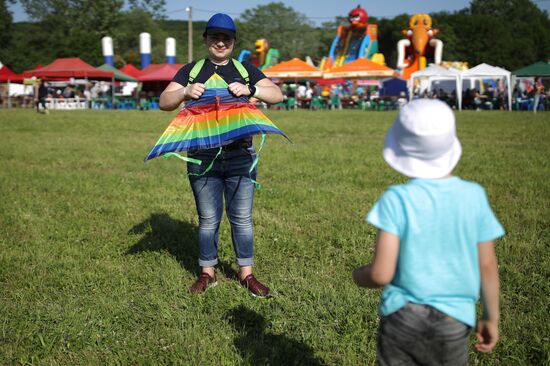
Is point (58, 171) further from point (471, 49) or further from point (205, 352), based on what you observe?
point (471, 49)

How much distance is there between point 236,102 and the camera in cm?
377

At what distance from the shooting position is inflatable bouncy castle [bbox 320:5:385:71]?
1651 inches

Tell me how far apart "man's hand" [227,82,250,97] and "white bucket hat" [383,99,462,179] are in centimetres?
198

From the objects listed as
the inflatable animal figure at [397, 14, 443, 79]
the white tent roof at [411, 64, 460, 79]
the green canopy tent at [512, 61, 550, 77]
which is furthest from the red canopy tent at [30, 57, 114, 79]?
the green canopy tent at [512, 61, 550, 77]

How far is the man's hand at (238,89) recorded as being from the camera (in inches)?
141

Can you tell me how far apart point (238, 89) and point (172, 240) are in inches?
86.1

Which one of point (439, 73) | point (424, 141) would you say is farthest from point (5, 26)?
point (424, 141)

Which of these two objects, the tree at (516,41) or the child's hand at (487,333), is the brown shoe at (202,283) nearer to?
the child's hand at (487,333)

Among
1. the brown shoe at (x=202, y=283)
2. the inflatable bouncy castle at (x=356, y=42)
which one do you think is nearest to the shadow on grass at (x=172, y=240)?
the brown shoe at (x=202, y=283)

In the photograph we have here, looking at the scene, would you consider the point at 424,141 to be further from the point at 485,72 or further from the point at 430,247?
the point at 485,72

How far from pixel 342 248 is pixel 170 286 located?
1.75 metres

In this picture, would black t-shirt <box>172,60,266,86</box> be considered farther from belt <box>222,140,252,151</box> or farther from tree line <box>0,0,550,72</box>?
tree line <box>0,0,550,72</box>

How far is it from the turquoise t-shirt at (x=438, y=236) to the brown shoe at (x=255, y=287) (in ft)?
6.91

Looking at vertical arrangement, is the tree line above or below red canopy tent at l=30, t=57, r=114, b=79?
above
